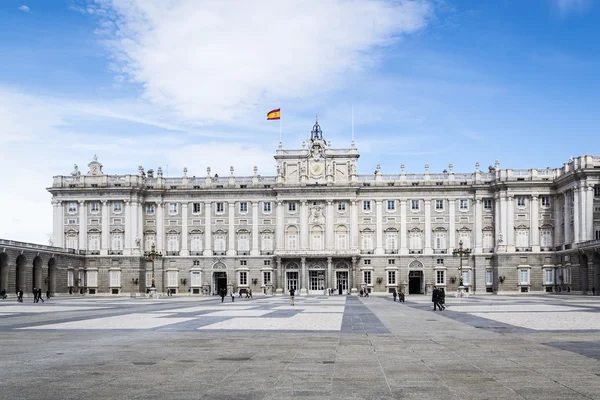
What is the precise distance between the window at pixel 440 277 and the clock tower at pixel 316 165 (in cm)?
1673

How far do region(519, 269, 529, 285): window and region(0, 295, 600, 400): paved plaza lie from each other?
6038 cm

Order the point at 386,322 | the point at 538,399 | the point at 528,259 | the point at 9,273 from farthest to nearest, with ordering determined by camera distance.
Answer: the point at 528,259
the point at 9,273
the point at 386,322
the point at 538,399

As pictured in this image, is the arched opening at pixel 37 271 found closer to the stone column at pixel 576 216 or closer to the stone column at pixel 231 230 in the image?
the stone column at pixel 231 230

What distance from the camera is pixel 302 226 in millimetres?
92125

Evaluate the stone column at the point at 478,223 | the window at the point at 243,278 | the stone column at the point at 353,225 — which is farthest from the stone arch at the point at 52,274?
the stone column at the point at 478,223

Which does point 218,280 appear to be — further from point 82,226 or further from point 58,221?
point 58,221

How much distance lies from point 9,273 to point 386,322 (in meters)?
51.3

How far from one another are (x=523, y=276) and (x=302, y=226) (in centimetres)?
2903

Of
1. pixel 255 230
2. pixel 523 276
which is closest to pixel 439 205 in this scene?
pixel 523 276

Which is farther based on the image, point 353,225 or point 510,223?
point 353,225

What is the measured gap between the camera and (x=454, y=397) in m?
12.6

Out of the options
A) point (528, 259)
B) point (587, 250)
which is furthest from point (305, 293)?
point (587, 250)

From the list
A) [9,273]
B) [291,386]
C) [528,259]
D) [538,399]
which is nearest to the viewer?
[538,399]

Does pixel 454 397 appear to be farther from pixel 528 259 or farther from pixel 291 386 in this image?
pixel 528 259
